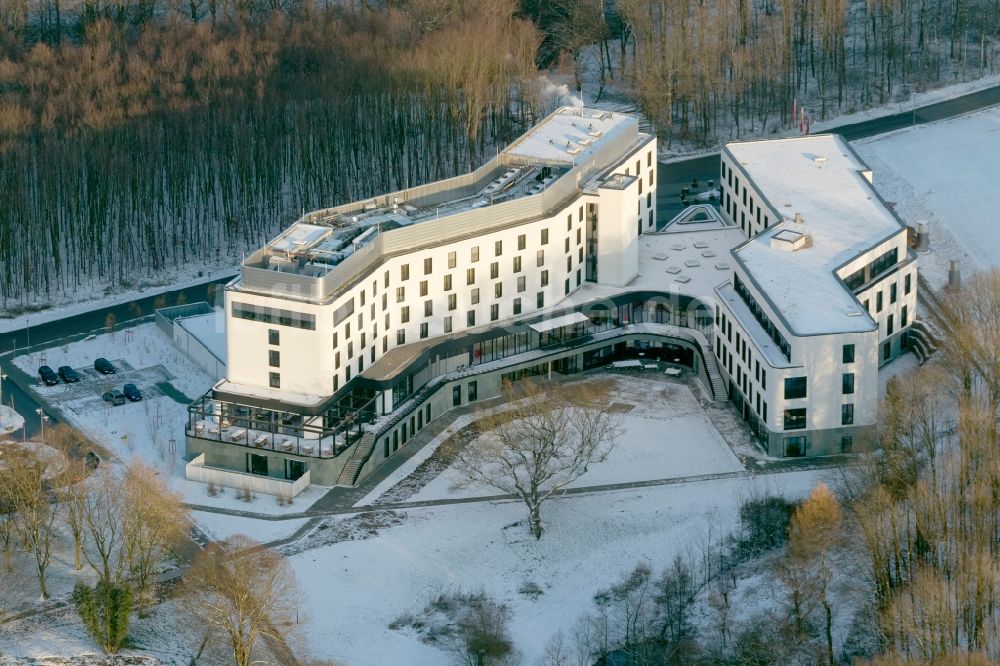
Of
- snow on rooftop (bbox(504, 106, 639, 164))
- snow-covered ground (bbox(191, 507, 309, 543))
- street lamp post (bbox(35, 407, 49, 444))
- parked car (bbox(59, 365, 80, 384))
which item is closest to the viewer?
snow-covered ground (bbox(191, 507, 309, 543))

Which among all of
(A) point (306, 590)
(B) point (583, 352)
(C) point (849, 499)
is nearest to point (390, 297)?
(B) point (583, 352)

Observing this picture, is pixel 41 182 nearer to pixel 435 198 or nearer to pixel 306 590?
pixel 435 198

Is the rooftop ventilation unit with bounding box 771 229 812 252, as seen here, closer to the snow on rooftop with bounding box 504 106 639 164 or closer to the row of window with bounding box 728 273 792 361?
the row of window with bounding box 728 273 792 361

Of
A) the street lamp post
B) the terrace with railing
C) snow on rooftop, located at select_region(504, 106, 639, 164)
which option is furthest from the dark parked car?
snow on rooftop, located at select_region(504, 106, 639, 164)

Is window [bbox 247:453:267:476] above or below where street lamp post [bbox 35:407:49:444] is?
below

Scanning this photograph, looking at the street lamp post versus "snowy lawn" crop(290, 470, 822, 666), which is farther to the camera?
the street lamp post

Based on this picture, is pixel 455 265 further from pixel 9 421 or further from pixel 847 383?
pixel 9 421

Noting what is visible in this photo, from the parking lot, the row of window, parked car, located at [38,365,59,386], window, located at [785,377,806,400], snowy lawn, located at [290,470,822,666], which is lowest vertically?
snowy lawn, located at [290,470,822,666]
